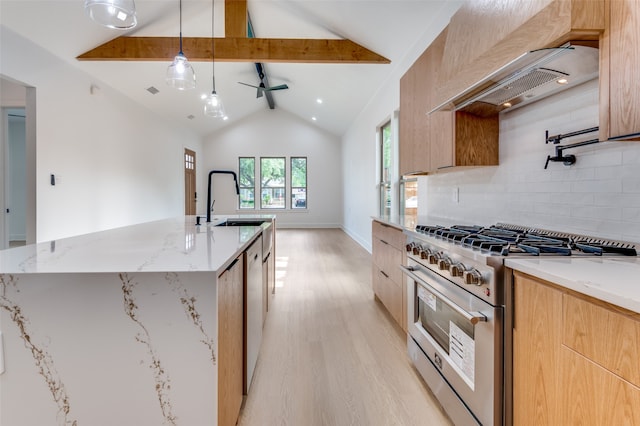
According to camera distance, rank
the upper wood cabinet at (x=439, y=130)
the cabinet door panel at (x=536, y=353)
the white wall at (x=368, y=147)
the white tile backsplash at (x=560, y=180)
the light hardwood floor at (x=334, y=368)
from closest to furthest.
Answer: the cabinet door panel at (x=536, y=353), the white tile backsplash at (x=560, y=180), the light hardwood floor at (x=334, y=368), the upper wood cabinet at (x=439, y=130), the white wall at (x=368, y=147)

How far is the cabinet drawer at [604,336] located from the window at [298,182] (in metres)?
10.1

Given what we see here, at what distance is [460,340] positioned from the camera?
1472 mm

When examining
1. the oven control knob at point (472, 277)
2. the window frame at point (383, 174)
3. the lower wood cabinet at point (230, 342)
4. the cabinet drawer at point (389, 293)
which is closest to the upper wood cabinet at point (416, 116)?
the cabinet drawer at point (389, 293)

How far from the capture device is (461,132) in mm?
2217

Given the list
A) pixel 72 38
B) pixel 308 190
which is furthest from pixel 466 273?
pixel 308 190

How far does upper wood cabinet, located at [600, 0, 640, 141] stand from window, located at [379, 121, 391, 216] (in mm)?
4453

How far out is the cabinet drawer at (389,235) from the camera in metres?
2.39

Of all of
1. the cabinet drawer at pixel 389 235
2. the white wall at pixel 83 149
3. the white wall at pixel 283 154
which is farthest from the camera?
the white wall at pixel 283 154

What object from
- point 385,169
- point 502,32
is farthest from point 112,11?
point 385,169

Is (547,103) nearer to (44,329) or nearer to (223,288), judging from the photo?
(223,288)

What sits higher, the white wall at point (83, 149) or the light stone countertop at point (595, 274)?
the white wall at point (83, 149)

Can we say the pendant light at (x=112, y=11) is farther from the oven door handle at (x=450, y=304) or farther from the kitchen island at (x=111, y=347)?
the oven door handle at (x=450, y=304)

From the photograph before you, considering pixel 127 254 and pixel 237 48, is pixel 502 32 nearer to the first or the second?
pixel 127 254

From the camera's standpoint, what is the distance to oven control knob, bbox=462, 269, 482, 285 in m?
1.30
